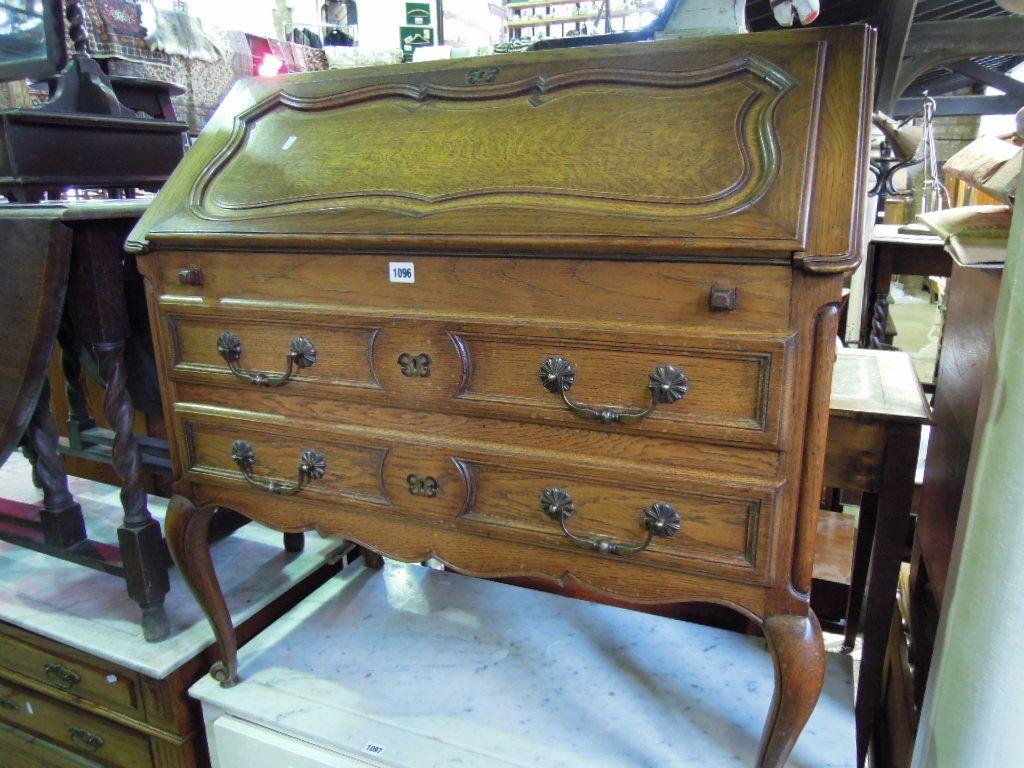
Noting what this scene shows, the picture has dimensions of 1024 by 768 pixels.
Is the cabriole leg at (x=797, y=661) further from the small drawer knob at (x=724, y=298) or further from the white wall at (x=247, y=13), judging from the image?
the white wall at (x=247, y=13)

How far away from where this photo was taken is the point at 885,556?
127 cm

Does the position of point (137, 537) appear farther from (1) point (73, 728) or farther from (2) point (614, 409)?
(2) point (614, 409)

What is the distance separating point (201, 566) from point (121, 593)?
1.67ft

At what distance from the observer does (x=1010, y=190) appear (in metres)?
1.04

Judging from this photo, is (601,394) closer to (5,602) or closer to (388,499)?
(388,499)

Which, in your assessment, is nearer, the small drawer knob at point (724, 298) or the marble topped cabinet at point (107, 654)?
the small drawer knob at point (724, 298)

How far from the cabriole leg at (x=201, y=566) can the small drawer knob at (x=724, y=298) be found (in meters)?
1.01

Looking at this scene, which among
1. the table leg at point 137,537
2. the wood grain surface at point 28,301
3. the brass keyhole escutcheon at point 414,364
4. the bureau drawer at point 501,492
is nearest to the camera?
the bureau drawer at point 501,492

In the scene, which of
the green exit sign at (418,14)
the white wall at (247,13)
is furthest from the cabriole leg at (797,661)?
the white wall at (247,13)

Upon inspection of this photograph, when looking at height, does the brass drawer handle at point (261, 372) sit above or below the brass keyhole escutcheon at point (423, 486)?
above

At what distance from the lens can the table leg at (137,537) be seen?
149 centimetres

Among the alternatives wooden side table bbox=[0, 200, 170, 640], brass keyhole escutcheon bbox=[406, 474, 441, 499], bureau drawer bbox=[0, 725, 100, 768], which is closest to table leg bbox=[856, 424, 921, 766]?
brass keyhole escutcheon bbox=[406, 474, 441, 499]

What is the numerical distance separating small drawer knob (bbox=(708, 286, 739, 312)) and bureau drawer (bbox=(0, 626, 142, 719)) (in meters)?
1.42

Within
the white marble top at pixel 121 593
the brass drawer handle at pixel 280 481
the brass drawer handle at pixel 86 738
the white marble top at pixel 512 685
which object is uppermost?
the brass drawer handle at pixel 280 481
